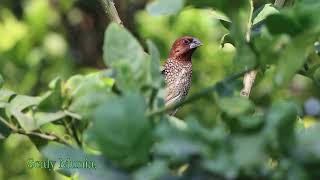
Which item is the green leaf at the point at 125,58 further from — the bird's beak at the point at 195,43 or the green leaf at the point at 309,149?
the bird's beak at the point at 195,43

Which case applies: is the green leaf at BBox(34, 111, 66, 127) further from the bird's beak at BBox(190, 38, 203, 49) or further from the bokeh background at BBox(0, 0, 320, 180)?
the bird's beak at BBox(190, 38, 203, 49)

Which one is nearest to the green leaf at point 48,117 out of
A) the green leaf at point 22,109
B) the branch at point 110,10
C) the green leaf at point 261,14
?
the green leaf at point 22,109

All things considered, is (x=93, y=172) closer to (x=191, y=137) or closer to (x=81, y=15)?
(x=191, y=137)

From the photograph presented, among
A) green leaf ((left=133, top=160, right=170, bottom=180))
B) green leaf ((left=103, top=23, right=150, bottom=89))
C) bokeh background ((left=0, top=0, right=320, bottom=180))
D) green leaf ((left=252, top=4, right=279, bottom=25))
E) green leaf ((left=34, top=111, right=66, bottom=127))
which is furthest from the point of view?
bokeh background ((left=0, top=0, right=320, bottom=180))

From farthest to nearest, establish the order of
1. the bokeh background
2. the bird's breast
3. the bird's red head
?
the bird's breast
the bird's red head
the bokeh background

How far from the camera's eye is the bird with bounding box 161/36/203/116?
340cm

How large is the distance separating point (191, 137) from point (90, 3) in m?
4.01

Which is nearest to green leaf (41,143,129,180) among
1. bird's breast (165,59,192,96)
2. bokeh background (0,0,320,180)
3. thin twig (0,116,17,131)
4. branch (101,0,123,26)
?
thin twig (0,116,17,131)

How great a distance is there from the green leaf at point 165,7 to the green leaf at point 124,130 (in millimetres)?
88

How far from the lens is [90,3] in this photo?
4672mm

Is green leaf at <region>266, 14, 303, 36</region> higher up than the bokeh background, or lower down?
higher up

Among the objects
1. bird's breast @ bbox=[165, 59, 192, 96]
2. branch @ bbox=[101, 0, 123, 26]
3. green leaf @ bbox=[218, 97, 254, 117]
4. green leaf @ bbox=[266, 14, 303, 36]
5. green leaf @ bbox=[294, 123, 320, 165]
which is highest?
green leaf @ bbox=[266, 14, 303, 36]

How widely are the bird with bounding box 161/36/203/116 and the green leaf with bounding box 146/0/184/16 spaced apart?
2.40m

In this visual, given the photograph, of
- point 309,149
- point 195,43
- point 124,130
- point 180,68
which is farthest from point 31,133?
point 180,68
